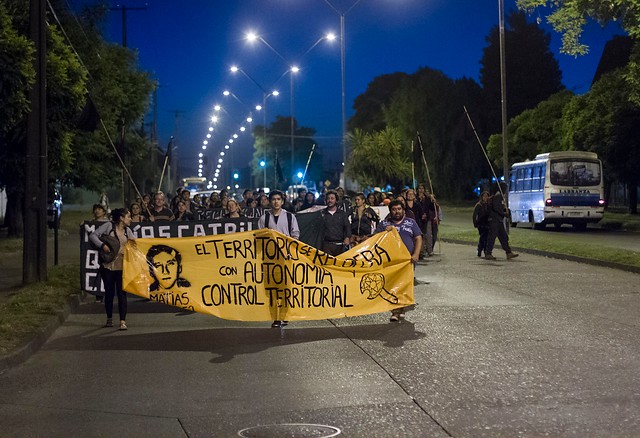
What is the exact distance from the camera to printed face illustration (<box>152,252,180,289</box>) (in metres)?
12.0

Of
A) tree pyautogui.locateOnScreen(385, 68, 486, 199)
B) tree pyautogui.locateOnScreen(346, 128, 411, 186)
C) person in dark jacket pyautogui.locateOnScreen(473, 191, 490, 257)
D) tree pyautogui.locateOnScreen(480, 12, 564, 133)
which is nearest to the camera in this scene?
person in dark jacket pyautogui.locateOnScreen(473, 191, 490, 257)

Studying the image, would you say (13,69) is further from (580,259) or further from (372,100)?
(372,100)

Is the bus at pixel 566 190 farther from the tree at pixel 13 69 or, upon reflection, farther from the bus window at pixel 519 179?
the tree at pixel 13 69

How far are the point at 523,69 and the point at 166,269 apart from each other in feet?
275

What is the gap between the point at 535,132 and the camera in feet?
217

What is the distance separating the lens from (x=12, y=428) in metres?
7.25

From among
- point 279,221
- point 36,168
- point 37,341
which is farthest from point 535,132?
point 37,341

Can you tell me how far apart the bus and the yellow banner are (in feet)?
91.2

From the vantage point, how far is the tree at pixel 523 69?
9188 cm

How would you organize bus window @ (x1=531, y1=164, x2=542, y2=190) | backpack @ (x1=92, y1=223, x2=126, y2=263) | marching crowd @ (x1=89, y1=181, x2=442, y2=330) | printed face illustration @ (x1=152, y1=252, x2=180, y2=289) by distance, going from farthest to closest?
bus window @ (x1=531, y1=164, x2=542, y2=190) < marching crowd @ (x1=89, y1=181, x2=442, y2=330) < backpack @ (x1=92, y1=223, x2=126, y2=263) < printed face illustration @ (x1=152, y1=252, x2=180, y2=289)

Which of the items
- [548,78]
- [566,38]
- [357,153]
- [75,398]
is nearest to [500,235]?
[566,38]

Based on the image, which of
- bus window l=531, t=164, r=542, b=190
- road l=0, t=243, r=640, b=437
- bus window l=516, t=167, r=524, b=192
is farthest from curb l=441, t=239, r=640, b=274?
bus window l=516, t=167, r=524, b=192

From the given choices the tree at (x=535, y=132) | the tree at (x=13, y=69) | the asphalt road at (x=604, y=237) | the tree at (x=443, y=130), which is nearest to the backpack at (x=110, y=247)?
the tree at (x=13, y=69)

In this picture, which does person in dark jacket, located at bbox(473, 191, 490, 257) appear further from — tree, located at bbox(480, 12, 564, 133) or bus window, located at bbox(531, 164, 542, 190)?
tree, located at bbox(480, 12, 564, 133)
